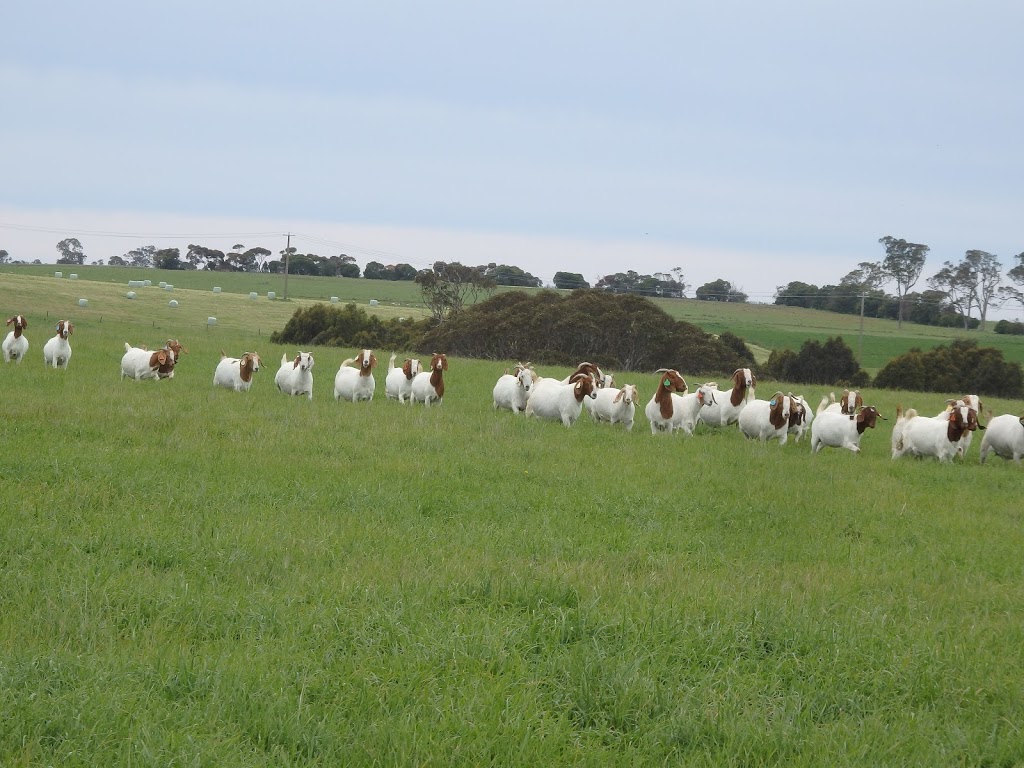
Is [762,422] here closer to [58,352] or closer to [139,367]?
[139,367]

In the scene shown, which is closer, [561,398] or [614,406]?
[561,398]

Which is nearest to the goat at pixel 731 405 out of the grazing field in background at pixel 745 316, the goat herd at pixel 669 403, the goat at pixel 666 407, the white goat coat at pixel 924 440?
the goat herd at pixel 669 403

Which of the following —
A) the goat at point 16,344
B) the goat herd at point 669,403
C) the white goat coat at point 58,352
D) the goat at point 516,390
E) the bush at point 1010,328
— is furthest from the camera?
the bush at point 1010,328

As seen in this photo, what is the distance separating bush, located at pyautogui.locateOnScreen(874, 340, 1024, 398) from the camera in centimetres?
4756

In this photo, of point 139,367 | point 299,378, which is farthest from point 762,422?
point 139,367

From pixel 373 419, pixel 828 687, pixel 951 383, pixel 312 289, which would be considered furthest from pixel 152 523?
pixel 312 289

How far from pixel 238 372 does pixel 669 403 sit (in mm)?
9946

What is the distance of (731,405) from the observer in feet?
70.7

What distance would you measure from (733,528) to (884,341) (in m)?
71.1

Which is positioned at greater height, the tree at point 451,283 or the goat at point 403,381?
the tree at point 451,283

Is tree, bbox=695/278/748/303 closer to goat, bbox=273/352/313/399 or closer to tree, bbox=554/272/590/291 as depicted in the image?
tree, bbox=554/272/590/291

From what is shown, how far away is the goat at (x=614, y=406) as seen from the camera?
66.1 ft

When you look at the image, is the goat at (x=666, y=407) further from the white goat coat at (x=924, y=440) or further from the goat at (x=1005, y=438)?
the goat at (x=1005, y=438)

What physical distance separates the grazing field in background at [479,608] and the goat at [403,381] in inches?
307
